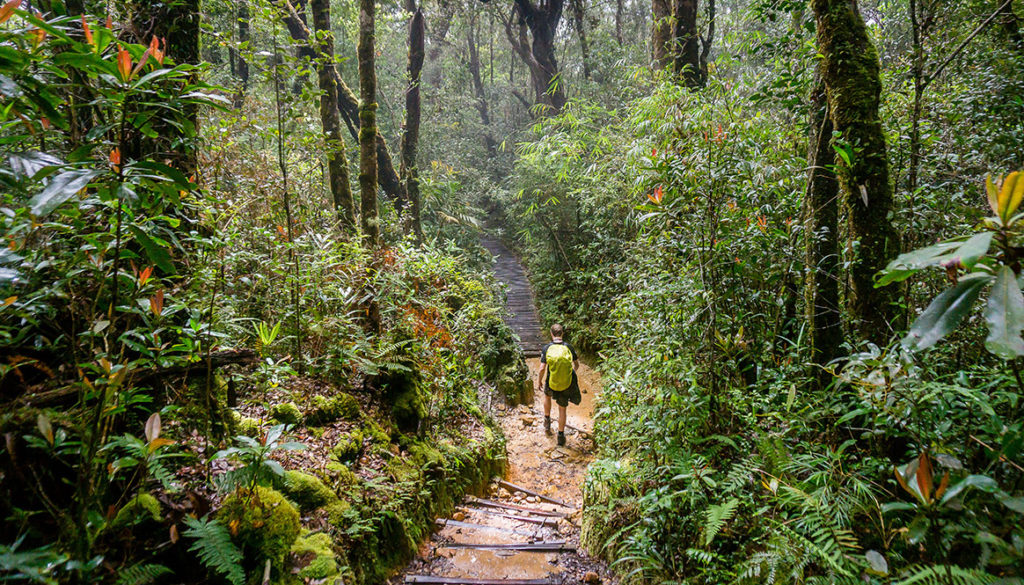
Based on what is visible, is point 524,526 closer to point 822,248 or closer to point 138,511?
point 138,511

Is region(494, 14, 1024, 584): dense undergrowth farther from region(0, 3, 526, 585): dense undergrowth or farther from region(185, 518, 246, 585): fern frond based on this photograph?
region(185, 518, 246, 585): fern frond

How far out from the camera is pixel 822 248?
292 centimetres

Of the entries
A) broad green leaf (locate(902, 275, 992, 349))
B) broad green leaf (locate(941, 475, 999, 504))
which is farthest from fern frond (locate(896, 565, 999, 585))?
broad green leaf (locate(902, 275, 992, 349))

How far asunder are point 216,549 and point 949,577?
2723mm

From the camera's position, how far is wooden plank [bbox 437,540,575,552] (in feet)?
A: 11.0

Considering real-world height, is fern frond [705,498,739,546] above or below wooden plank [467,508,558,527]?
above

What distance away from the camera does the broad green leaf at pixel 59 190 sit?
3.91 ft

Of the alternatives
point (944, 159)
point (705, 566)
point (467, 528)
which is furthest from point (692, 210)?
point (467, 528)

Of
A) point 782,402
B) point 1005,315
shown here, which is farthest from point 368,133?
point 1005,315

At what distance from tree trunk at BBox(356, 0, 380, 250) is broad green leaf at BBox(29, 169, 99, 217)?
4530 millimetres

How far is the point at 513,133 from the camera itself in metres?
23.7

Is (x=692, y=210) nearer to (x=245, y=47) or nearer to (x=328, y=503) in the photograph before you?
(x=328, y=503)

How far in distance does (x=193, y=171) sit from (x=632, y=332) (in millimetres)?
4587

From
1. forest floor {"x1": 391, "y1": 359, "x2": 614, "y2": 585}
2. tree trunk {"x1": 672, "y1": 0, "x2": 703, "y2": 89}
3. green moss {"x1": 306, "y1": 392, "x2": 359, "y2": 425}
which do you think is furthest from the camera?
tree trunk {"x1": 672, "y1": 0, "x2": 703, "y2": 89}
